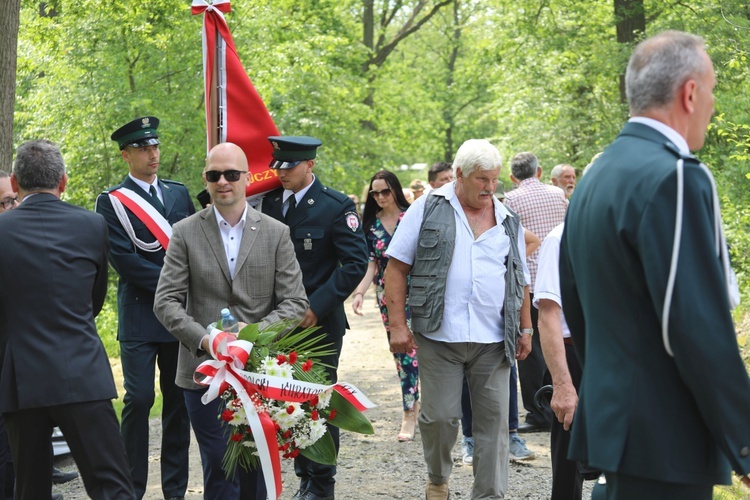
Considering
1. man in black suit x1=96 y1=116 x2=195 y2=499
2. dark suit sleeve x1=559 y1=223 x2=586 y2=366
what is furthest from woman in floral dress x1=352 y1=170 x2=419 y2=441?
dark suit sleeve x1=559 y1=223 x2=586 y2=366

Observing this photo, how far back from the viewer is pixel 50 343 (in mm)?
4996

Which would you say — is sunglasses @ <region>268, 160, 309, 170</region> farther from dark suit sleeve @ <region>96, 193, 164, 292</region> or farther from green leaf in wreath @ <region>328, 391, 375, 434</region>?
green leaf in wreath @ <region>328, 391, 375, 434</region>

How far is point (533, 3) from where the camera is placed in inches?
800

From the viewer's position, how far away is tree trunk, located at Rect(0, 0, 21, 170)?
8758 mm

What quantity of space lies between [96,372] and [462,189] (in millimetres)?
2386

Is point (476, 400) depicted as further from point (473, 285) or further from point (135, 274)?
point (135, 274)

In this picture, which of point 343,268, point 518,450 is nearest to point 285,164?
point 343,268

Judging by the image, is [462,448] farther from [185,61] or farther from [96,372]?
[185,61]

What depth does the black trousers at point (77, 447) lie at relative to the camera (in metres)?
5.04

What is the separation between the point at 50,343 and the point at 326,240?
2139 millimetres

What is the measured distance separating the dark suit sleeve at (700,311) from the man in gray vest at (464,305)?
9.93ft

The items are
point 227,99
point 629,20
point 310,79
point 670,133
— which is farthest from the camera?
point 310,79

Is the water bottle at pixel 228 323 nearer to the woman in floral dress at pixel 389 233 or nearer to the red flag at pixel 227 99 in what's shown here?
the red flag at pixel 227 99

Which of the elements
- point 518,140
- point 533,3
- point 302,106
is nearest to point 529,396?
point 533,3
